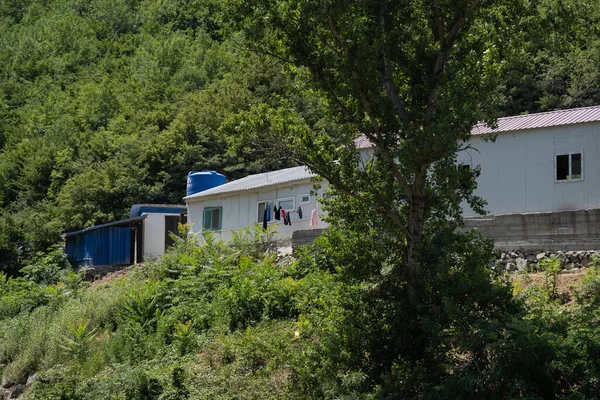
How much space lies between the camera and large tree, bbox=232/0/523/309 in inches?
590

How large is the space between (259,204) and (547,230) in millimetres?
13190

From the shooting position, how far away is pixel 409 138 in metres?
14.5

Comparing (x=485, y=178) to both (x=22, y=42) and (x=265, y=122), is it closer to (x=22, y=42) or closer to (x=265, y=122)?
(x=265, y=122)

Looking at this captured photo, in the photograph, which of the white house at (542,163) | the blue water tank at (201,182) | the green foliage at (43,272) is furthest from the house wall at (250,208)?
the white house at (542,163)

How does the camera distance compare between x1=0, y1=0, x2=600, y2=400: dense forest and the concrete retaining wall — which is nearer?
x1=0, y1=0, x2=600, y2=400: dense forest

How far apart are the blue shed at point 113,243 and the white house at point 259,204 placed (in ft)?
18.5

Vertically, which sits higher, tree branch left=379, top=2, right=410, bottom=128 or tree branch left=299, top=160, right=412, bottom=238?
tree branch left=379, top=2, right=410, bottom=128

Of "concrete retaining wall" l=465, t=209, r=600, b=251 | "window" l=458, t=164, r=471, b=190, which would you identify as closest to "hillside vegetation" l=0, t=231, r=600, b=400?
"window" l=458, t=164, r=471, b=190

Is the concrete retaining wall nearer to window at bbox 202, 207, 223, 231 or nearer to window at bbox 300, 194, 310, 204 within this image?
window at bbox 300, 194, 310, 204

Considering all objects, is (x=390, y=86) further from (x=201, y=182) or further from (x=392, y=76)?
(x=201, y=182)

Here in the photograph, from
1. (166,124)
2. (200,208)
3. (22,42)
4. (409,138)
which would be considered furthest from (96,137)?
(409,138)

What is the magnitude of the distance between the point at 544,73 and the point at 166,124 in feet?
92.5

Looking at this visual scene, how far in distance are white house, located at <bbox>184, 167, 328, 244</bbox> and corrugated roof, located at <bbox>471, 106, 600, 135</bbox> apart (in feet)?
22.4

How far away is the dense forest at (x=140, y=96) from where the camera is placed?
23.4 m
